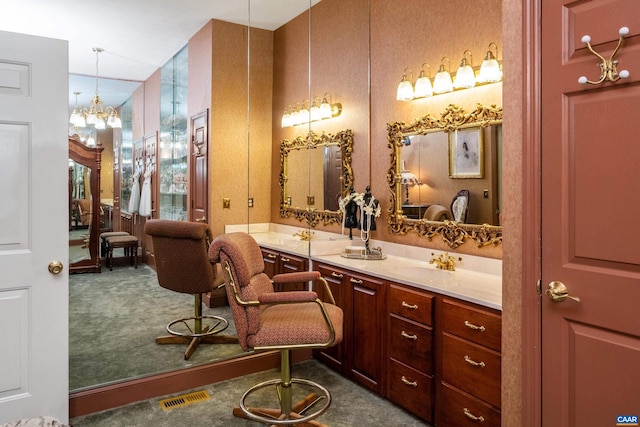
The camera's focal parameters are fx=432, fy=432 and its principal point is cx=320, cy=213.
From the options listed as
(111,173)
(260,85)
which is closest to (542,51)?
(260,85)

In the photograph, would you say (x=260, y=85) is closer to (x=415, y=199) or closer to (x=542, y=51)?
(x=415, y=199)

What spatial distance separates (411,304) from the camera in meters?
2.44

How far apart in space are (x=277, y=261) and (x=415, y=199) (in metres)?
1.13

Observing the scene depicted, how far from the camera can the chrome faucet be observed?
278 centimetres

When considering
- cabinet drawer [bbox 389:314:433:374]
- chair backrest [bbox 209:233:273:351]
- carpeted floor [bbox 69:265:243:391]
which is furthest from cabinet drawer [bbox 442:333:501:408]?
carpeted floor [bbox 69:265:243:391]

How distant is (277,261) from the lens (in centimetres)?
328

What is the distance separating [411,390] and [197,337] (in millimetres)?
1449

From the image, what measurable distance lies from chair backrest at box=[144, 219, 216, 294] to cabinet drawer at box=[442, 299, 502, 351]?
1.50 metres

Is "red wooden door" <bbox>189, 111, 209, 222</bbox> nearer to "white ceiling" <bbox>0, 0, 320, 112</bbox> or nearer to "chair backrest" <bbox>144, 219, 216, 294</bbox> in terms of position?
"chair backrest" <bbox>144, 219, 216, 294</bbox>

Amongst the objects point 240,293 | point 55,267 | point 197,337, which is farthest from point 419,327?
point 55,267

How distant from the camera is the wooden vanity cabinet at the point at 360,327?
270 centimetres

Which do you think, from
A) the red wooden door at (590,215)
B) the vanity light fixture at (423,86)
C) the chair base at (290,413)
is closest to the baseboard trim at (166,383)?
the chair base at (290,413)

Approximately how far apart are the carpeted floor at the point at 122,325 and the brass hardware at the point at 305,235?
844mm

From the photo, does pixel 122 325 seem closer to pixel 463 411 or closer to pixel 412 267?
pixel 412 267
